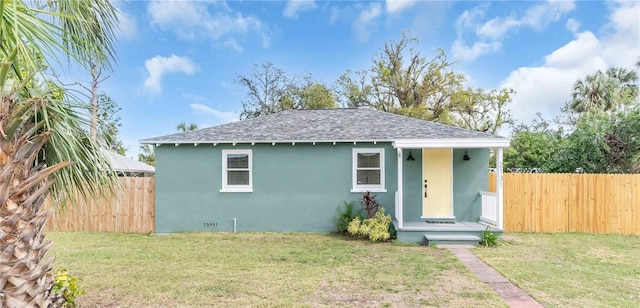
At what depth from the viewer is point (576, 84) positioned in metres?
22.0

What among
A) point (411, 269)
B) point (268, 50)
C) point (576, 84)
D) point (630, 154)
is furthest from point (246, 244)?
point (576, 84)

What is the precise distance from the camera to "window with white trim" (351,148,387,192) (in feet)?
34.5

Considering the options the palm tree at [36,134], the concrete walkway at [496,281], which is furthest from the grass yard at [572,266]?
the palm tree at [36,134]

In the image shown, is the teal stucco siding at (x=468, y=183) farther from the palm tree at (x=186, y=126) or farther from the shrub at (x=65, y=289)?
the palm tree at (x=186, y=126)

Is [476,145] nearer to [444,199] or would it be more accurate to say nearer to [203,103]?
[444,199]

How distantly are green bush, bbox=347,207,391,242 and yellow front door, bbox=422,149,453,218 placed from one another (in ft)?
5.24

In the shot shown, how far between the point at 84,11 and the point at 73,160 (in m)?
1.40

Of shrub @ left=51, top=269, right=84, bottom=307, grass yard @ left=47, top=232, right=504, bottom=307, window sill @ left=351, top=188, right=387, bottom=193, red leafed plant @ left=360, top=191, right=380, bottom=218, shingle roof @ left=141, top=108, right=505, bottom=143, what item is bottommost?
grass yard @ left=47, top=232, right=504, bottom=307

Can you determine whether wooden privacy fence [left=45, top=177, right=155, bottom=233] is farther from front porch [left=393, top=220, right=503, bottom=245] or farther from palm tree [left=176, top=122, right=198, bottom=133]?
palm tree [left=176, top=122, right=198, bottom=133]

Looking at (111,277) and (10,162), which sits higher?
(10,162)

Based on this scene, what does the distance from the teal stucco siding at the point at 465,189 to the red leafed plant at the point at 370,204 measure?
909 mm

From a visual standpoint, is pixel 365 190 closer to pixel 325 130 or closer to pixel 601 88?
pixel 325 130

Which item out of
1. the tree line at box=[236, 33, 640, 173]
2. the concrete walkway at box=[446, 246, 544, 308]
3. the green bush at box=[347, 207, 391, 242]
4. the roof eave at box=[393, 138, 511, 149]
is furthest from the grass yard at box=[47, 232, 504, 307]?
the tree line at box=[236, 33, 640, 173]

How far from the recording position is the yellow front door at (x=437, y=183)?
10312mm
